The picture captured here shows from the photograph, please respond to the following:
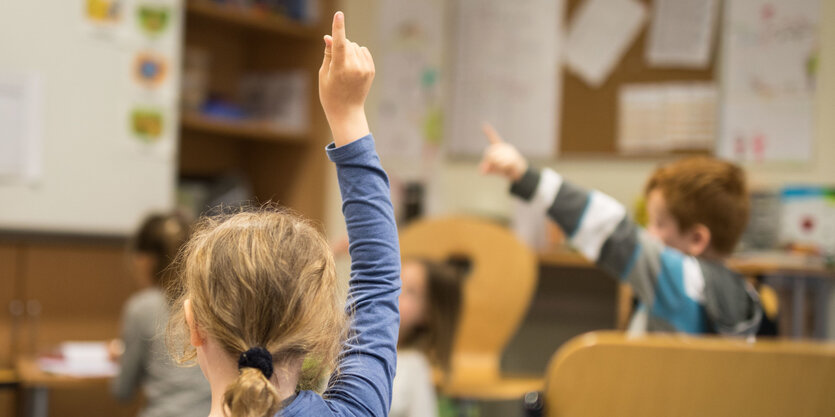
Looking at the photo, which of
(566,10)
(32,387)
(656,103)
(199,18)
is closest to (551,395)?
(32,387)

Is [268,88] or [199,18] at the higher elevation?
[199,18]

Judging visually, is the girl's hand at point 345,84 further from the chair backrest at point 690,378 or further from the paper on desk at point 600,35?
the paper on desk at point 600,35

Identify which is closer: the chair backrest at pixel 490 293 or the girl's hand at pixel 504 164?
the girl's hand at pixel 504 164

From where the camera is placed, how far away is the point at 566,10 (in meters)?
3.47

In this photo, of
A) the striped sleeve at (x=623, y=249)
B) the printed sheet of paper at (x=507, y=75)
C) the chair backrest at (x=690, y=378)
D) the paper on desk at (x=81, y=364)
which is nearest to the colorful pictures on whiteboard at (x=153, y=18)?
the paper on desk at (x=81, y=364)

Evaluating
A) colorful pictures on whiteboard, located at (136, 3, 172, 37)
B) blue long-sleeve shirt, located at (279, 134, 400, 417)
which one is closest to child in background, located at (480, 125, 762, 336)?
blue long-sleeve shirt, located at (279, 134, 400, 417)

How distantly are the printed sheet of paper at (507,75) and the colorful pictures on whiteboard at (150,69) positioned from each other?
1.26m

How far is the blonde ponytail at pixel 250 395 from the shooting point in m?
0.71

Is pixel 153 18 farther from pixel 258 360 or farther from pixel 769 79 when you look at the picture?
pixel 258 360

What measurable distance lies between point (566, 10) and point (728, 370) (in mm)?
2579

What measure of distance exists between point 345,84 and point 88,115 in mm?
2215

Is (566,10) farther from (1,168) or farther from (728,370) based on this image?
(728,370)

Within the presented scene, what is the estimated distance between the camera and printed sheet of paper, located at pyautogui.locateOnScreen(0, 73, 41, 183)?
259 centimetres

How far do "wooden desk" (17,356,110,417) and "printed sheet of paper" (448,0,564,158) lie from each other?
1900 mm
